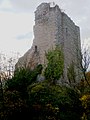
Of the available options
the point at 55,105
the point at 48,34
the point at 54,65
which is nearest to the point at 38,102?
the point at 55,105

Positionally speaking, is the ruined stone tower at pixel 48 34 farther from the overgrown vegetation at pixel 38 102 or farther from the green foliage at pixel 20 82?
the overgrown vegetation at pixel 38 102

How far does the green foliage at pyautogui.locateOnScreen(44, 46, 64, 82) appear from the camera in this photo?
30447mm

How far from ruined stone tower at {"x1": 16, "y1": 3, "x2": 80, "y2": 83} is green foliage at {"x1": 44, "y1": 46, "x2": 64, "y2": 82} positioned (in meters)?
2.89

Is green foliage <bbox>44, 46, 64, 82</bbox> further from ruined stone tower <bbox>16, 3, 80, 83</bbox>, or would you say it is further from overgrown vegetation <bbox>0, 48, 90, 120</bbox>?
overgrown vegetation <bbox>0, 48, 90, 120</bbox>

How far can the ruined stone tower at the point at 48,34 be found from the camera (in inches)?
1389

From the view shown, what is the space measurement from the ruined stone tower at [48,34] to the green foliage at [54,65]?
2889 millimetres

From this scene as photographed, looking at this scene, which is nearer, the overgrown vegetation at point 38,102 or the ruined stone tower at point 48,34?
the overgrown vegetation at point 38,102

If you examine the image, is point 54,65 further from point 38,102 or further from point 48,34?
point 38,102

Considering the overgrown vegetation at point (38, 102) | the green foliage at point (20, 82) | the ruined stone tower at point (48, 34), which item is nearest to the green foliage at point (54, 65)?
the ruined stone tower at point (48, 34)

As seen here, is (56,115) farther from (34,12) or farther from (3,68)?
(34,12)

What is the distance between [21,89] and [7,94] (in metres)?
1.48

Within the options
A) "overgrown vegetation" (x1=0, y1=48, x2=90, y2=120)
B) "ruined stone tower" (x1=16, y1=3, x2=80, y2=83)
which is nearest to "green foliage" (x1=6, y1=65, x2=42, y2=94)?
"overgrown vegetation" (x1=0, y1=48, x2=90, y2=120)

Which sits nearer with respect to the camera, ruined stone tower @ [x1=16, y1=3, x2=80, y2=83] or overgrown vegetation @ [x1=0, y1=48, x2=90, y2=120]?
overgrown vegetation @ [x1=0, y1=48, x2=90, y2=120]

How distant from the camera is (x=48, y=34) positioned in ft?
117
